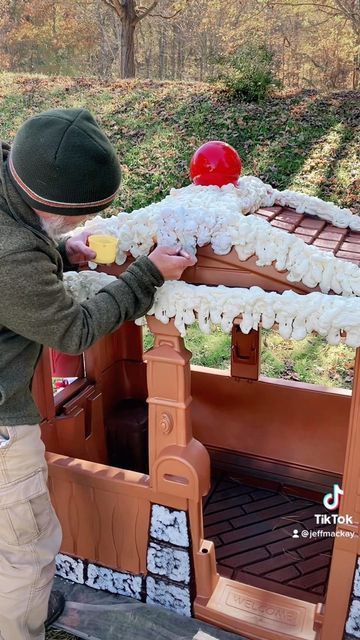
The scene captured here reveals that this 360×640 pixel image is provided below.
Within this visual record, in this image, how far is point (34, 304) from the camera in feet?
4.69

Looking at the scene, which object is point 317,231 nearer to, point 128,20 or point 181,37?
point 128,20

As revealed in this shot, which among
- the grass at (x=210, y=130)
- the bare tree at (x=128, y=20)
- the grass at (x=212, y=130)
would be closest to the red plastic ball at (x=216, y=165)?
the grass at (x=210, y=130)

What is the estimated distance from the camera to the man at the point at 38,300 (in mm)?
1397

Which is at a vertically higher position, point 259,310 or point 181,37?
point 181,37

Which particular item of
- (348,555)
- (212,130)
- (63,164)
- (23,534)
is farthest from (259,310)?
(212,130)

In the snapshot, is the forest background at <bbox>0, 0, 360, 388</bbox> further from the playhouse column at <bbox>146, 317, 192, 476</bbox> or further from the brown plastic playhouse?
the playhouse column at <bbox>146, 317, 192, 476</bbox>

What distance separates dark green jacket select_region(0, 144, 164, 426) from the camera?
4.64 ft

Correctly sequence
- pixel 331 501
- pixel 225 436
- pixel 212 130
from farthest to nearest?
pixel 212 130, pixel 225 436, pixel 331 501

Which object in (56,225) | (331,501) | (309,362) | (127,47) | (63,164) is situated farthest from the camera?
(127,47)

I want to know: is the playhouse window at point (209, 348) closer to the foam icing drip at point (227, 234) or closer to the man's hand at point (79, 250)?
the man's hand at point (79, 250)

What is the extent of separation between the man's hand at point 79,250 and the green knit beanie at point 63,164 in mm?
394

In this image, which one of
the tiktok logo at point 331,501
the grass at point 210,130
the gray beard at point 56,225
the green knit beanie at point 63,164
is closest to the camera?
the green knit beanie at point 63,164

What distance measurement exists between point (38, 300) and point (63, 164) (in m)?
0.34

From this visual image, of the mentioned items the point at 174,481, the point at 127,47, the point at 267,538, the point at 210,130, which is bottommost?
the point at 267,538
